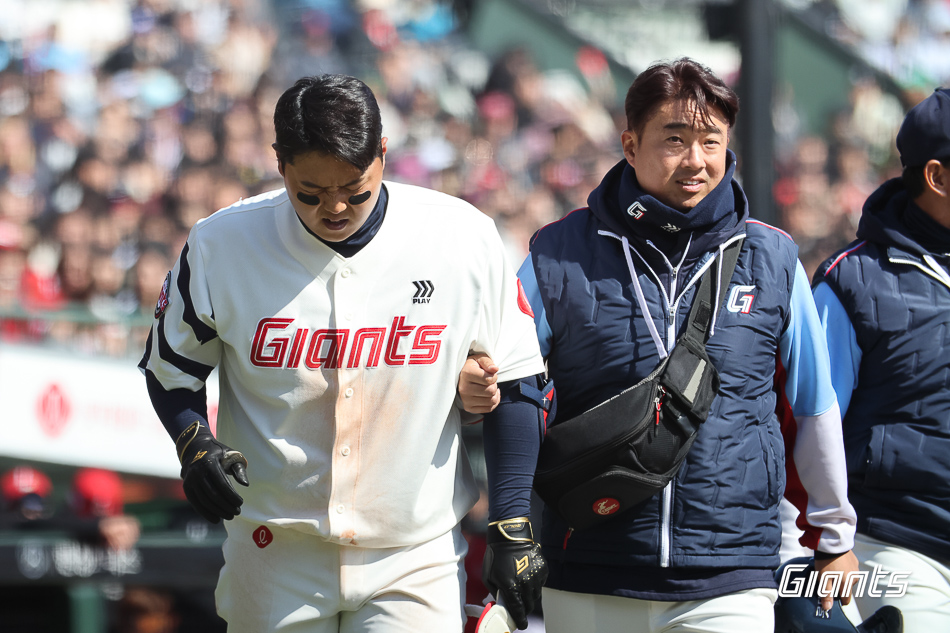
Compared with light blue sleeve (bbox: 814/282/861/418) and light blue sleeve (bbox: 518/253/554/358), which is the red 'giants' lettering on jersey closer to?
light blue sleeve (bbox: 518/253/554/358)

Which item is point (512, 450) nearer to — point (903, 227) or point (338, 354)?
point (338, 354)

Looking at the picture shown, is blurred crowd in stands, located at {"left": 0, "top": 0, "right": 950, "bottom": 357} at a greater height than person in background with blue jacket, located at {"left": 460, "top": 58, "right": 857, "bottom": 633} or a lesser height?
greater

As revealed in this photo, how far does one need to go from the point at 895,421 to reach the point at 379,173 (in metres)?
1.63

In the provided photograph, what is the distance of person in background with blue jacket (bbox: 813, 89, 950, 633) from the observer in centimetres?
306

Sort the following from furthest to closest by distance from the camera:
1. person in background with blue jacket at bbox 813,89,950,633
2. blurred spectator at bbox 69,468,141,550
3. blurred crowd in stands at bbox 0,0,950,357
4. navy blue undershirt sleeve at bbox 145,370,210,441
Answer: blurred crowd in stands at bbox 0,0,950,357 < blurred spectator at bbox 69,468,141,550 < person in background with blue jacket at bbox 813,89,950,633 < navy blue undershirt sleeve at bbox 145,370,210,441

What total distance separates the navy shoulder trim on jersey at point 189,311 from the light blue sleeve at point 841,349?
5.46ft

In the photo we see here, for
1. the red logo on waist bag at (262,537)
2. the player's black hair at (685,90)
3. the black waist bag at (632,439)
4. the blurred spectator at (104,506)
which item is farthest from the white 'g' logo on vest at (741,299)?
the blurred spectator at (104,506)

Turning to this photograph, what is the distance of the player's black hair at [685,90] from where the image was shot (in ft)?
8.97

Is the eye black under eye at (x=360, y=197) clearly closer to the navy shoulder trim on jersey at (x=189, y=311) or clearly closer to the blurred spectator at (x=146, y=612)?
the navy shoulder trim on jersey at (x=189, y=311)

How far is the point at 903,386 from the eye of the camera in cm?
309

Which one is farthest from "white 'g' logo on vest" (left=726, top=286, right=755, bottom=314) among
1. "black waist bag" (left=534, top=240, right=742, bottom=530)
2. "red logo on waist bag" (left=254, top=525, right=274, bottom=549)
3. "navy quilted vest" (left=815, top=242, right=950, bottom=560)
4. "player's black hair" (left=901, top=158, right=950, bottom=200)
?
"red logo on waist bag" (left=254, top=525, right=274, bottom=549)

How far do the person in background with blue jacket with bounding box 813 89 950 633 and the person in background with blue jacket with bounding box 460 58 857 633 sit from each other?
27 centimetres

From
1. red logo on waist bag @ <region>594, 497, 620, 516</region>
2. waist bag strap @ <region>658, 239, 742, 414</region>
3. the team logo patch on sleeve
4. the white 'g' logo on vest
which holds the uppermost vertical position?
the team logo patch on sleeve

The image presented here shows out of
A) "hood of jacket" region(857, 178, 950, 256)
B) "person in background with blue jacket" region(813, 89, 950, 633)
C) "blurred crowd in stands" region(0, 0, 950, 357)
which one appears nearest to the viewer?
"person in background with blue jacket" region(813, 89, 950, 633)
